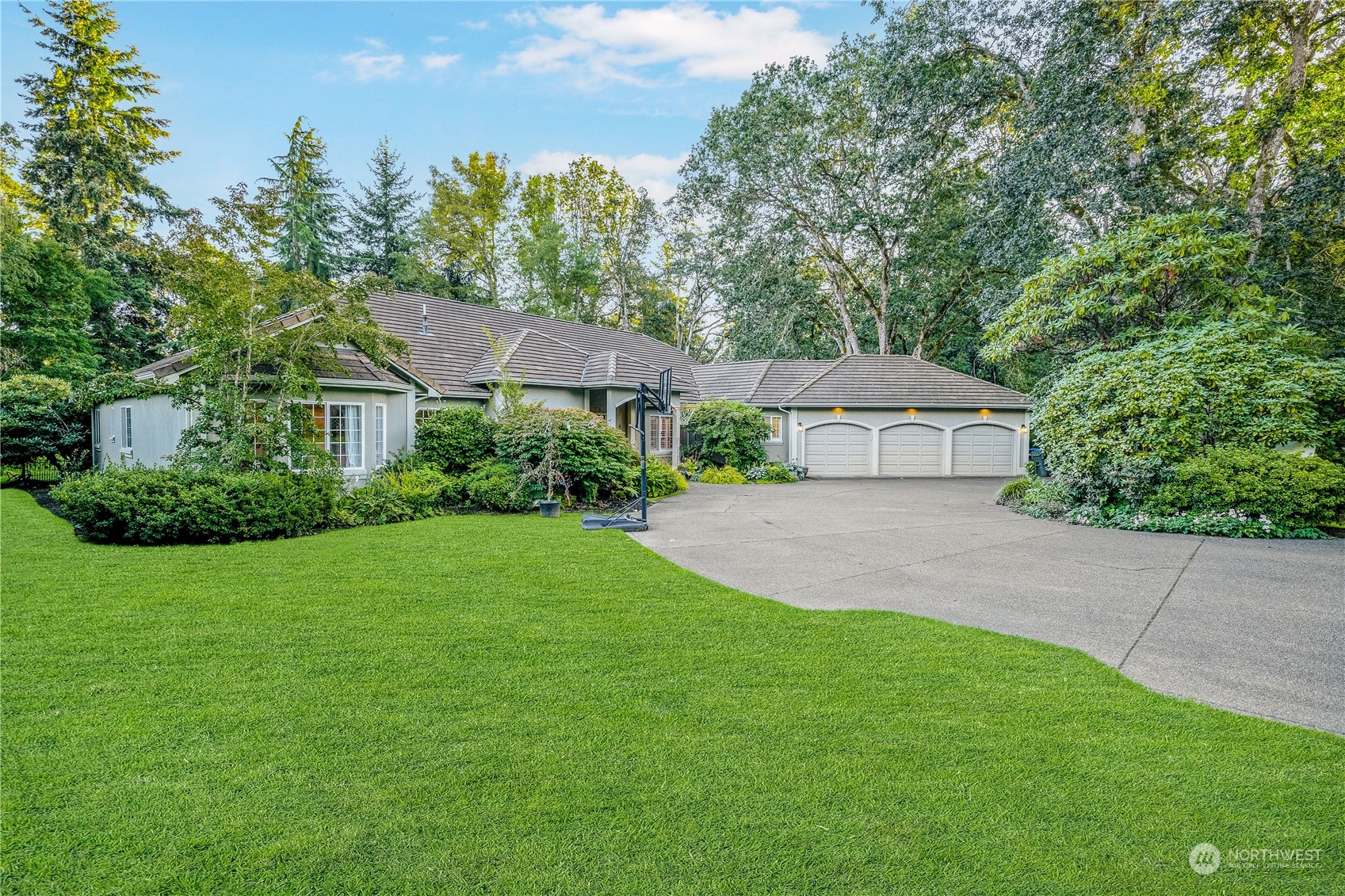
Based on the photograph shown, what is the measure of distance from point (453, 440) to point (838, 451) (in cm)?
1371

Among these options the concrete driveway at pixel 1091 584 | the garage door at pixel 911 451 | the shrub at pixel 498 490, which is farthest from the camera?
the garage door at pixel 911 451

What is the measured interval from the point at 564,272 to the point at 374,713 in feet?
99.9

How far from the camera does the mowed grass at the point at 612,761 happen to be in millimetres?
2402

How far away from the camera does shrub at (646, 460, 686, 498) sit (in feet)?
49.1

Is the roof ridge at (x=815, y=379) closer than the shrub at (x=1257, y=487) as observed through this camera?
No

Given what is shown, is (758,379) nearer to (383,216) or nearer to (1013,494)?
(1013,494)

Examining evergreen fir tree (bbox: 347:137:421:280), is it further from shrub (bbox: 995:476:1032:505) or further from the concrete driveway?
shrub (bbox: 995:476:1032:505)

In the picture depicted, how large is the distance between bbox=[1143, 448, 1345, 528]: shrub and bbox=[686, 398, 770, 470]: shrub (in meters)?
11.0

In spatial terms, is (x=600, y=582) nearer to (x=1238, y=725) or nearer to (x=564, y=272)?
(x=1238, y=725)

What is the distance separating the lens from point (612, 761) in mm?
3141

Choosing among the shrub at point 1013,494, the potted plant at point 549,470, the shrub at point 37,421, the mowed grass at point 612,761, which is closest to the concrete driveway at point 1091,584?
the mowed grass at point 612,761

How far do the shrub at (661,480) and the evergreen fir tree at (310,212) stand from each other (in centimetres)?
1945

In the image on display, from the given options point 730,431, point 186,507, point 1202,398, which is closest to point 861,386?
point 730,431

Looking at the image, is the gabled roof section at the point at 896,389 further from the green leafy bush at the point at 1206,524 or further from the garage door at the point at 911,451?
the green leafy bush at the point at 1206,524
